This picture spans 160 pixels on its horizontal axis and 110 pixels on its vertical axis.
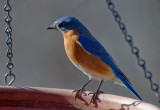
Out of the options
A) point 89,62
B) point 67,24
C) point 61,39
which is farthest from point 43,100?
point 61,39

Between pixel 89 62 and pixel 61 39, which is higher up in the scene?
pixel 89 62

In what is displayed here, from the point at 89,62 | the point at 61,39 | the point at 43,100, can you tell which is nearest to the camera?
the point at 43,100

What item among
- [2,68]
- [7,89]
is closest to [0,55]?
[2,68]

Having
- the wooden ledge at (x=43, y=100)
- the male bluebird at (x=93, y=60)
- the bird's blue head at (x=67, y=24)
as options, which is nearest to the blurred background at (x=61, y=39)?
the bird's blue head at (x=67, y=24)

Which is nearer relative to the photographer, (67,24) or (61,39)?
(67,24)

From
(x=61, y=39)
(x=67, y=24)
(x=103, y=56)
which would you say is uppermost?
(x=67, y=24)

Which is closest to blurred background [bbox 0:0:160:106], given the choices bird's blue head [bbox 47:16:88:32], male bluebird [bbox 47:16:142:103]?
bird's blue head [bbox 47:16:88:32]

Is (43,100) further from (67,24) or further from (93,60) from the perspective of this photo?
(67,24)

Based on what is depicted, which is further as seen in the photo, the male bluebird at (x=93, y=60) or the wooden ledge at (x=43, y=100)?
the male bluebird at (x=93, y=60)

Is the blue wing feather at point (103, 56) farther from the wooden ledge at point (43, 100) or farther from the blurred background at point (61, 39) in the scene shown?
the blurred background at point (61, 39)
